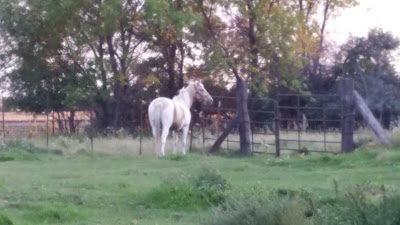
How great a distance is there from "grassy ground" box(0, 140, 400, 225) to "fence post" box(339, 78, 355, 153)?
8.44 feet

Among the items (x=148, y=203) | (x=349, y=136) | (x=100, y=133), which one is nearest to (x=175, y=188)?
(x=148, y=203)

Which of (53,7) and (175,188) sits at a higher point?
(53,7)

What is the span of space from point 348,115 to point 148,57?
56.1 feet

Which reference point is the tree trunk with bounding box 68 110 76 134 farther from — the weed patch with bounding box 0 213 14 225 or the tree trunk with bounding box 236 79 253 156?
the weed patch with bounding box 0 213 14 225

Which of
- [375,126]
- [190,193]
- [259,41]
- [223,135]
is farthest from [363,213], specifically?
[259,41]

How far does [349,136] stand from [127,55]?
16.3 meters

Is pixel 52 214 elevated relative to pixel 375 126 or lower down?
lower down

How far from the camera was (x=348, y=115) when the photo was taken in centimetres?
2250

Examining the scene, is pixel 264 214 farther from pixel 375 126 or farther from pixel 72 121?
pixel 72 121

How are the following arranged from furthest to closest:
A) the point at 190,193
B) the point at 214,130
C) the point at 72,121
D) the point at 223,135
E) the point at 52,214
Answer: the point at 72,121 < the point at 214,130 < the point at 223,135 < the point at 190,193 < the point at 52,214

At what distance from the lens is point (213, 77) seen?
1448 inches

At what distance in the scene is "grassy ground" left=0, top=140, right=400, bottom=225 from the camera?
40.6 feet

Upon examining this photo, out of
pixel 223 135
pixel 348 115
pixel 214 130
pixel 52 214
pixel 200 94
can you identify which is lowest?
pixel 52 214

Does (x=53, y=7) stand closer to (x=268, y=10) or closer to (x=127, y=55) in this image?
(x=127, y=55)
